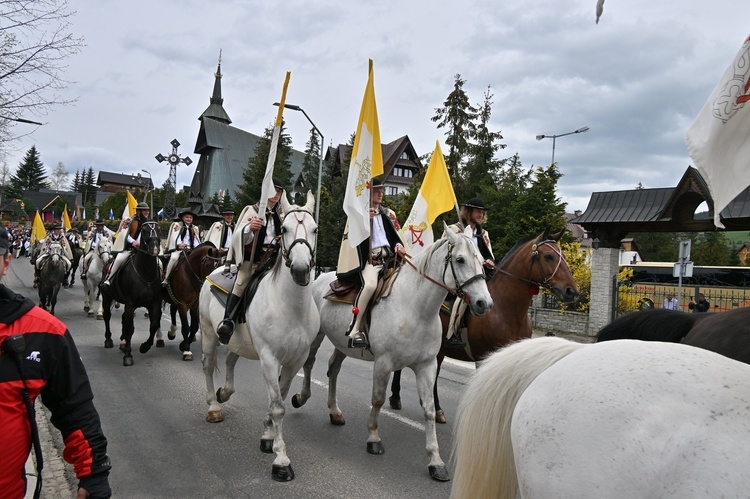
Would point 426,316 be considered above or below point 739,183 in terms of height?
below

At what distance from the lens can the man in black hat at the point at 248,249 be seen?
18.1ft

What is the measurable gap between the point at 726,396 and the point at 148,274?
943 cm

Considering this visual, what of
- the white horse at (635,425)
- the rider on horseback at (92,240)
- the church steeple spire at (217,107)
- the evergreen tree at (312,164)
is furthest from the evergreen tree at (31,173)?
the white horse at (635,425)

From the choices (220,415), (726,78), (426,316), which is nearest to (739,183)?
(726,78)

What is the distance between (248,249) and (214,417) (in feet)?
6.67

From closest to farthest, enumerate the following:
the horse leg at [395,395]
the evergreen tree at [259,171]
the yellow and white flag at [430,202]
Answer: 1. the horse leg at [395,395]
2. the yellow and white flag at [430,202]
3. the evergreen tree at [259,171]

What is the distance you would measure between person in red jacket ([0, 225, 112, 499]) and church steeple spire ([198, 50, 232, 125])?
8303 cm

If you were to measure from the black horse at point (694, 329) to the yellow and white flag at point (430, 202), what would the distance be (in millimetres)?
4129

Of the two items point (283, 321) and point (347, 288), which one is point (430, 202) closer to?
point (347, 288)

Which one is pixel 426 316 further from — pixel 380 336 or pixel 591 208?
pixel 591 208

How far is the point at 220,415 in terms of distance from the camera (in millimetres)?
5930

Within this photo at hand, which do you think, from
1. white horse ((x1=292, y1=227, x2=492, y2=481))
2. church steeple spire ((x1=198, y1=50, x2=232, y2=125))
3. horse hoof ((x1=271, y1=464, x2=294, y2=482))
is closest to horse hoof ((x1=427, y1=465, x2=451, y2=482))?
white horse ((x1=292, y1=227, x2=492, y2=481))

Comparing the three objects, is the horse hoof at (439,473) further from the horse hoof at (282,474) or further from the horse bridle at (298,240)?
the horse bridle at (298,240)

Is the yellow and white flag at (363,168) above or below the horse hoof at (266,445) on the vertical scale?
above
